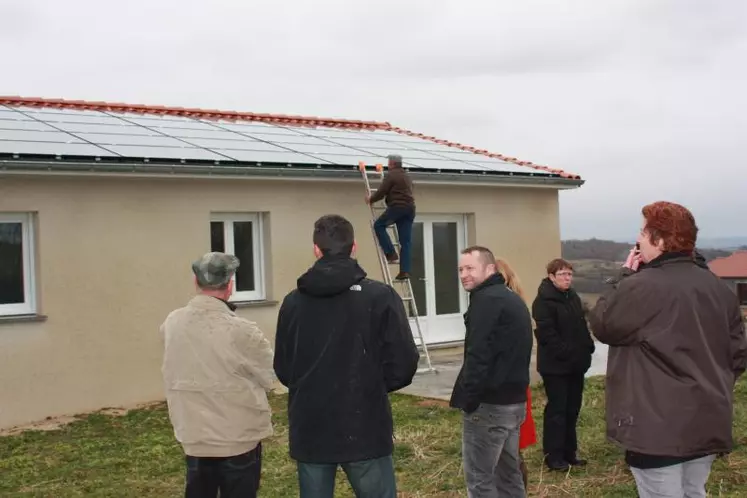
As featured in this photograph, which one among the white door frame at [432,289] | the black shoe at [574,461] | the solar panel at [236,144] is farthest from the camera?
the white door frame at [432,289]

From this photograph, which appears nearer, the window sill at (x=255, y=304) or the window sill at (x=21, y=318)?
the window sill at (x=21, y=318)

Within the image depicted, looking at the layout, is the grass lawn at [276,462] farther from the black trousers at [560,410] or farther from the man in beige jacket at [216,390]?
the man in beige jacket at [216,390]

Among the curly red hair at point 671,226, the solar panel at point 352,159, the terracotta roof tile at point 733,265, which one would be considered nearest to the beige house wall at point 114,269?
the solar panel at point 352,159

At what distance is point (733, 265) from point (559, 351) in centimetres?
1592

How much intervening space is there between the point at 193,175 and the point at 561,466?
6.20 meters

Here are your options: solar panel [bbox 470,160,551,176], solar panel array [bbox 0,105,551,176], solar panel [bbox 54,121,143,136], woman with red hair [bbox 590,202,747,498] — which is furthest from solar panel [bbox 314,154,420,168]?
woman with red hair [bbox 590,202,747,498]

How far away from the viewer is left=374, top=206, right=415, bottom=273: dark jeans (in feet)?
40.0

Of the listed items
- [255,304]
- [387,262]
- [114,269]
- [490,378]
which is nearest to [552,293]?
[490,378]

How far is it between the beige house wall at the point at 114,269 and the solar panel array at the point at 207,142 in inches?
15.3

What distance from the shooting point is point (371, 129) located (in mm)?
17625

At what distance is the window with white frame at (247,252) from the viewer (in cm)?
1220

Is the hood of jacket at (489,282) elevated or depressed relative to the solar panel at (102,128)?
depressed

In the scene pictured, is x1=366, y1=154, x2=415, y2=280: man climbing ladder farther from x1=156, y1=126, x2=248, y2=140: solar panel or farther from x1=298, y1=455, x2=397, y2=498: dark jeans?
x1=298, y1=455, x2=397, y2=498: dark jeans

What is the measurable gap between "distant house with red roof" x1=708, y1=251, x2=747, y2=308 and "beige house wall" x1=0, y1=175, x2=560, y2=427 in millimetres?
10868
